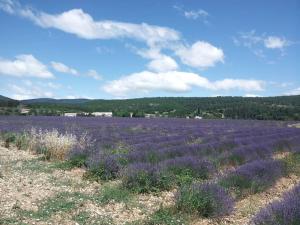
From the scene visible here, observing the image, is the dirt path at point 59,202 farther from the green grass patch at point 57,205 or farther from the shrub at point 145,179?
the shrub at point 145,179

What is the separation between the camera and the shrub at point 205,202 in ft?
22.8

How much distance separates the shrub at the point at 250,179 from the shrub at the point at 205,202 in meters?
1.46

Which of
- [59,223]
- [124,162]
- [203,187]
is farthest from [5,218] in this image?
[124,162]

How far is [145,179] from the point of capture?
29.1 ft

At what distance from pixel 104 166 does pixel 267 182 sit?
12.3ft

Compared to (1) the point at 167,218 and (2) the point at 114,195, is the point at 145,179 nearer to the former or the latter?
(2) the point at 114,195

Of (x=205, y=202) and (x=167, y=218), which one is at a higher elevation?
(x=205, y=202)

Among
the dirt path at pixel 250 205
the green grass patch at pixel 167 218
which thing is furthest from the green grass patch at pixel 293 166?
the green grass patch at pixel 167 218

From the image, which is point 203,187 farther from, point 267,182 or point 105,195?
point 267,182

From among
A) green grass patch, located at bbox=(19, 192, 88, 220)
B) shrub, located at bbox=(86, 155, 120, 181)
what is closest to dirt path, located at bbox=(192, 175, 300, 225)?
green grass patch, located at bbox=(19, 192, 88, 220)

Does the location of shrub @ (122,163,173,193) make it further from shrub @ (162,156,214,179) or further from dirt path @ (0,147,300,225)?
shrub @ (162,156,214,179)

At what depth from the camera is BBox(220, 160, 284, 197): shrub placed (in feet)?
28.4

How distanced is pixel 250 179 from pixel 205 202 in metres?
2.42

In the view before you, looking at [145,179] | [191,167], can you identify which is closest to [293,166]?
[191,167]
